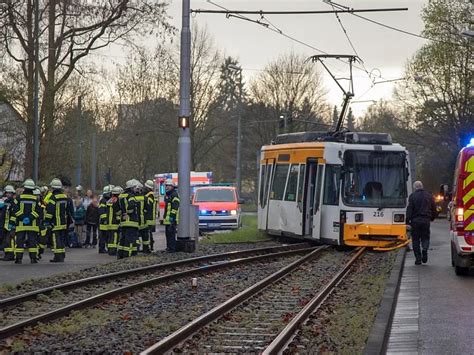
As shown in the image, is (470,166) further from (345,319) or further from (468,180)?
(345,319)

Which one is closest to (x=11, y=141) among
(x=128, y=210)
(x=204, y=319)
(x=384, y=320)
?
(x=128, y=210)

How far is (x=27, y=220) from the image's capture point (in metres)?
19.2

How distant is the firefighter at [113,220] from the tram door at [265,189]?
6.02 m

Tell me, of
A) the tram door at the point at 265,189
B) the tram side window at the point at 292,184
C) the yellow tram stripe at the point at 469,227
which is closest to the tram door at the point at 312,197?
the tram side window at the point at 292,184

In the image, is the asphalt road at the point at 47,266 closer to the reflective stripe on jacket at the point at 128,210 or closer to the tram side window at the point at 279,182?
the reflective stripe on jacket at the point at 128,210

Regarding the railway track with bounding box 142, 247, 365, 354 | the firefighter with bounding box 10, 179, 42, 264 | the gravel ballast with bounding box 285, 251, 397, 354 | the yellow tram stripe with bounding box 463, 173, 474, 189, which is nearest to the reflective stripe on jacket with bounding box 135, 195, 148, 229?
the firefighter with bounding box 10, 179, 42, 264

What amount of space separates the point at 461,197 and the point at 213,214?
21436 mm

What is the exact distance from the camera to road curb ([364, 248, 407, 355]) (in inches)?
353

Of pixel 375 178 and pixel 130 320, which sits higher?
pixel 375 178

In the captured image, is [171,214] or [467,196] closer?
[467,196]

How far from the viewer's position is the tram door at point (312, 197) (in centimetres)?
2442

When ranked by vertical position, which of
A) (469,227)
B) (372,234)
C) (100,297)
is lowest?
(100,297)

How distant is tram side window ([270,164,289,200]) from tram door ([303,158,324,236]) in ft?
4.94

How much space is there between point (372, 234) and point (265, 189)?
5.39 m
